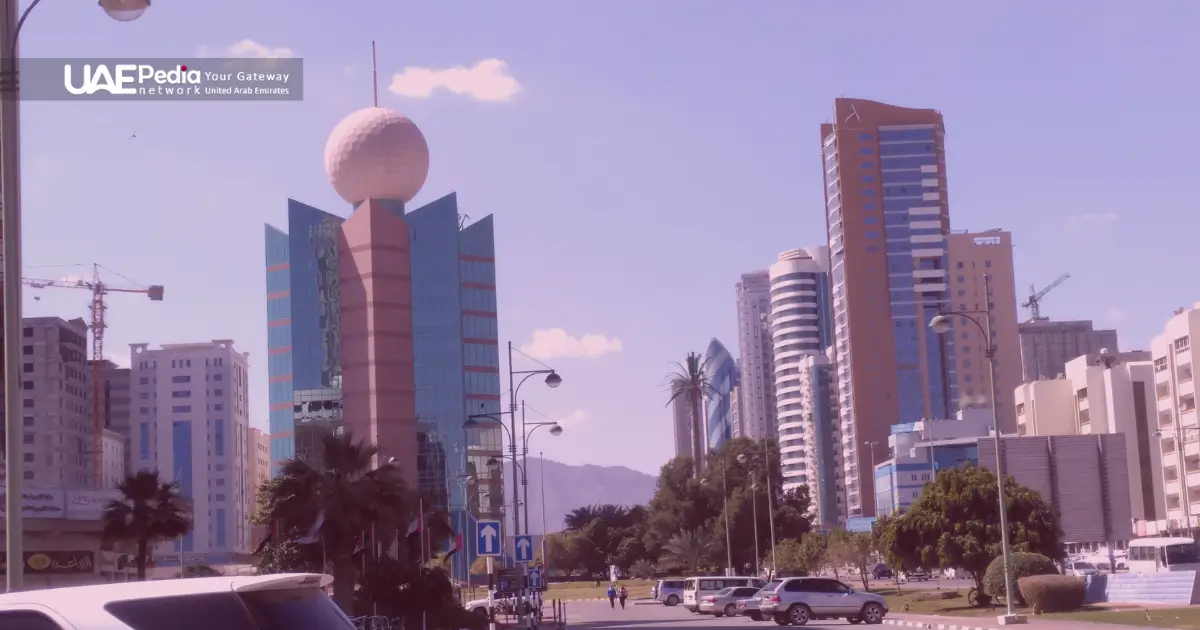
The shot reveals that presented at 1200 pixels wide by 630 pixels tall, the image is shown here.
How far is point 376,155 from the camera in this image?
4230 inches

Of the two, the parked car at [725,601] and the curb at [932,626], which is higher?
the curb at [932,626]

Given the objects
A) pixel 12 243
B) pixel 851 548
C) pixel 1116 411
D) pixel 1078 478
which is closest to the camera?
pixel 12 243

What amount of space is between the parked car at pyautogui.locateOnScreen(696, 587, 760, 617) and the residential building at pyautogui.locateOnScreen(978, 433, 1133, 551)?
128 ft

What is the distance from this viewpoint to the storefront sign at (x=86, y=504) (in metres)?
53.5

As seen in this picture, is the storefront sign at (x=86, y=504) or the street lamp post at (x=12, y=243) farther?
the storefront sign at (x=86, y=504)

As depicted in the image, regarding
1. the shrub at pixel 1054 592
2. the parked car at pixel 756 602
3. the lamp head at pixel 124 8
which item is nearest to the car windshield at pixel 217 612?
the lamp head at pixel 124 8

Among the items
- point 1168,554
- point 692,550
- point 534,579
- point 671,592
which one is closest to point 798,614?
point 534,579

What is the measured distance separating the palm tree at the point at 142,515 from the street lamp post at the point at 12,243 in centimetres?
4320

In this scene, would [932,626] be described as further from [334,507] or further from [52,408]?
[52,408]

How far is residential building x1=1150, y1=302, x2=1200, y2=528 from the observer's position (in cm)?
11338

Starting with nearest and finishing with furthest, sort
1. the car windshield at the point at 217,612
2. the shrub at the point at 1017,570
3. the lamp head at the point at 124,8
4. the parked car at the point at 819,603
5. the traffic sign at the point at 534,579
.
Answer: the car windshield at the point at 217,612 < the lamp head at the point at 124,8 < the traffic sign at the point at 534,579 < the parked car at the point at 819,603 < the shrub at the point at 1017,570

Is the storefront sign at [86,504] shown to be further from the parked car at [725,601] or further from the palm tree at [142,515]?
the parked car at [725,601]

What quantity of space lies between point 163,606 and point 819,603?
135 feet

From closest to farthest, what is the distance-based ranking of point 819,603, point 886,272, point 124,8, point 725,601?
point 124,8 → point 819,603 → point 725,601 → point 886,272
